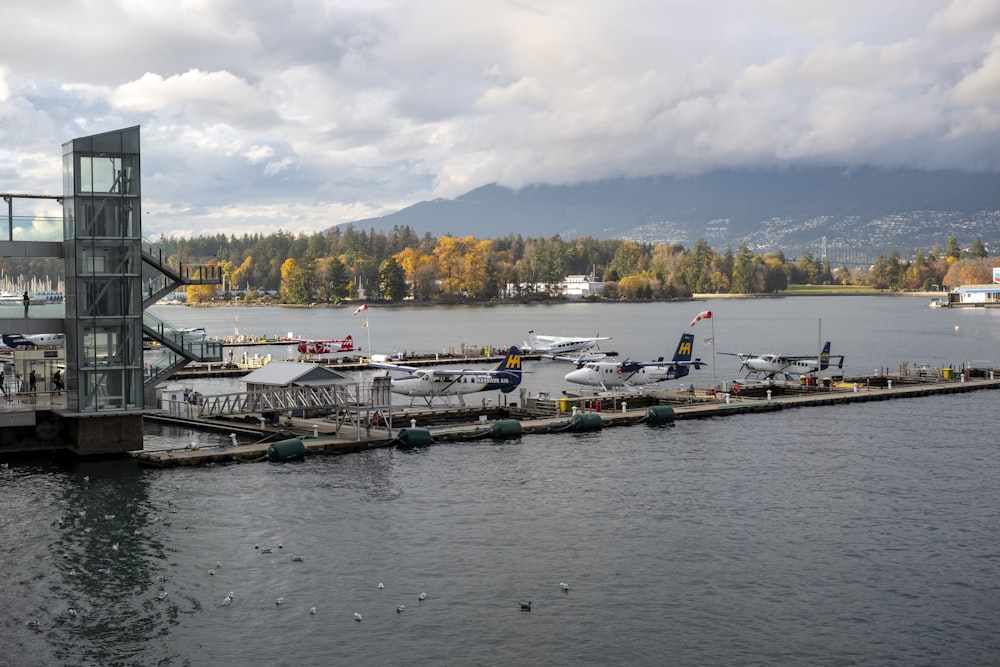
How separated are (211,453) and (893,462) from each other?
30.1m

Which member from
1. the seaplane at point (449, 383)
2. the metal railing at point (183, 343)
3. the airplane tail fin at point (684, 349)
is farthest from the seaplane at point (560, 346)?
the metal railing at point (183, 343)

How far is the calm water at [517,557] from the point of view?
25609 millimetres

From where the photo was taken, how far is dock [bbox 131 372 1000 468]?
48594mm

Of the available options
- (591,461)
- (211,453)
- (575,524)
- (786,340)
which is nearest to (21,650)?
(575,524)

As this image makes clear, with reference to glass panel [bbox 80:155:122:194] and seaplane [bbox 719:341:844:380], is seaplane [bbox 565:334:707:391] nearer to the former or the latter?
seaplane [bbox 719:341:844:380]

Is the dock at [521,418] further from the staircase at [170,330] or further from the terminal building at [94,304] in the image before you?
the staircase at [170,330]

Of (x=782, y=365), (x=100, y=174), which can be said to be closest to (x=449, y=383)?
(x=100, y=174)

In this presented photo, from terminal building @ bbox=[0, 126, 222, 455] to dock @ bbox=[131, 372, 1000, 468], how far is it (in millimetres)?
2392

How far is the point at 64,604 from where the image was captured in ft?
91.6

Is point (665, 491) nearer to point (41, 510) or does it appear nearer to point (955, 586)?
point (955, 586)

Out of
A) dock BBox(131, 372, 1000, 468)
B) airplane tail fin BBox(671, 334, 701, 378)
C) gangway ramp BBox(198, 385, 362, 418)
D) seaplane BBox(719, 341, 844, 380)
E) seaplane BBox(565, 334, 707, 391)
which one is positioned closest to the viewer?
dock BBox(131, 372, 1000, 468)

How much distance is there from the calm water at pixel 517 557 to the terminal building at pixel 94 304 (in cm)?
186

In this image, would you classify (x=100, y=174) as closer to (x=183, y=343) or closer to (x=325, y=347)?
(x=183, y=343)

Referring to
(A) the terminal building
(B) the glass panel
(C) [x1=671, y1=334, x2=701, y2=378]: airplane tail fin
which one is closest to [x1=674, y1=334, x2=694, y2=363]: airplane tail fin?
(C) [x1=671, y1=334, x2=701, y2=378]: airplane tail fin
